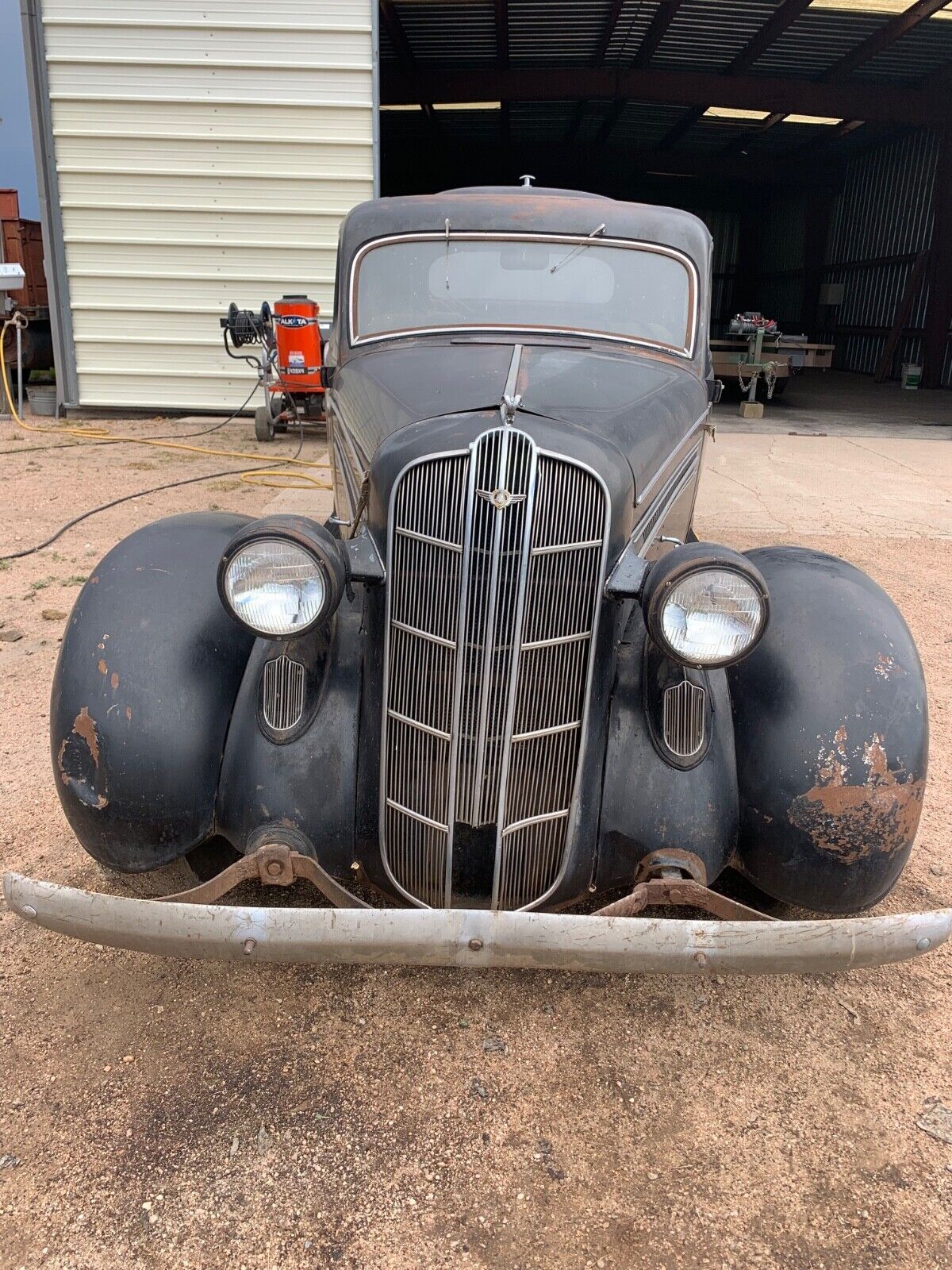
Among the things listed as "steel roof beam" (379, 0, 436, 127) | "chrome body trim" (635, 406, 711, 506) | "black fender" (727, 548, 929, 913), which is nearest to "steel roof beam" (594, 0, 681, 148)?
"steel roof beam" (379, 0, 436, 127)

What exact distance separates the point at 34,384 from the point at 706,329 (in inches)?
482

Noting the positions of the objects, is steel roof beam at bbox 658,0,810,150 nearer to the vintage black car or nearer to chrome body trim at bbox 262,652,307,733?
the vintage black car

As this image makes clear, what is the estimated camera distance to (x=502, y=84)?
16422 mm

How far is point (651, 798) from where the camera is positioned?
7.23 ft

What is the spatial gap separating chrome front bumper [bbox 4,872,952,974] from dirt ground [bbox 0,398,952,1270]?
46 centimetres

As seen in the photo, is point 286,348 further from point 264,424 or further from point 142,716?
point 142,716

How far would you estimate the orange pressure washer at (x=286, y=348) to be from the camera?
8688 millimetres

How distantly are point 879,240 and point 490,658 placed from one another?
24213 mm

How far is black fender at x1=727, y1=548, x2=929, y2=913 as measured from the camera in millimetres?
2184

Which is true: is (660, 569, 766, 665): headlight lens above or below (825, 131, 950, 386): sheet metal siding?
below

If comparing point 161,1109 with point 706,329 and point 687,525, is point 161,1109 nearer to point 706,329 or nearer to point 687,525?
point 687,525

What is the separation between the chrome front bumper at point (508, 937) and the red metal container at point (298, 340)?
764 centimetres

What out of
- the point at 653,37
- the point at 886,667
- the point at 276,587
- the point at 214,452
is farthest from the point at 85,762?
the point at 653,37

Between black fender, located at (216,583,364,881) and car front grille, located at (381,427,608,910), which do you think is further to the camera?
black fender, located at (216,583,364,881)
